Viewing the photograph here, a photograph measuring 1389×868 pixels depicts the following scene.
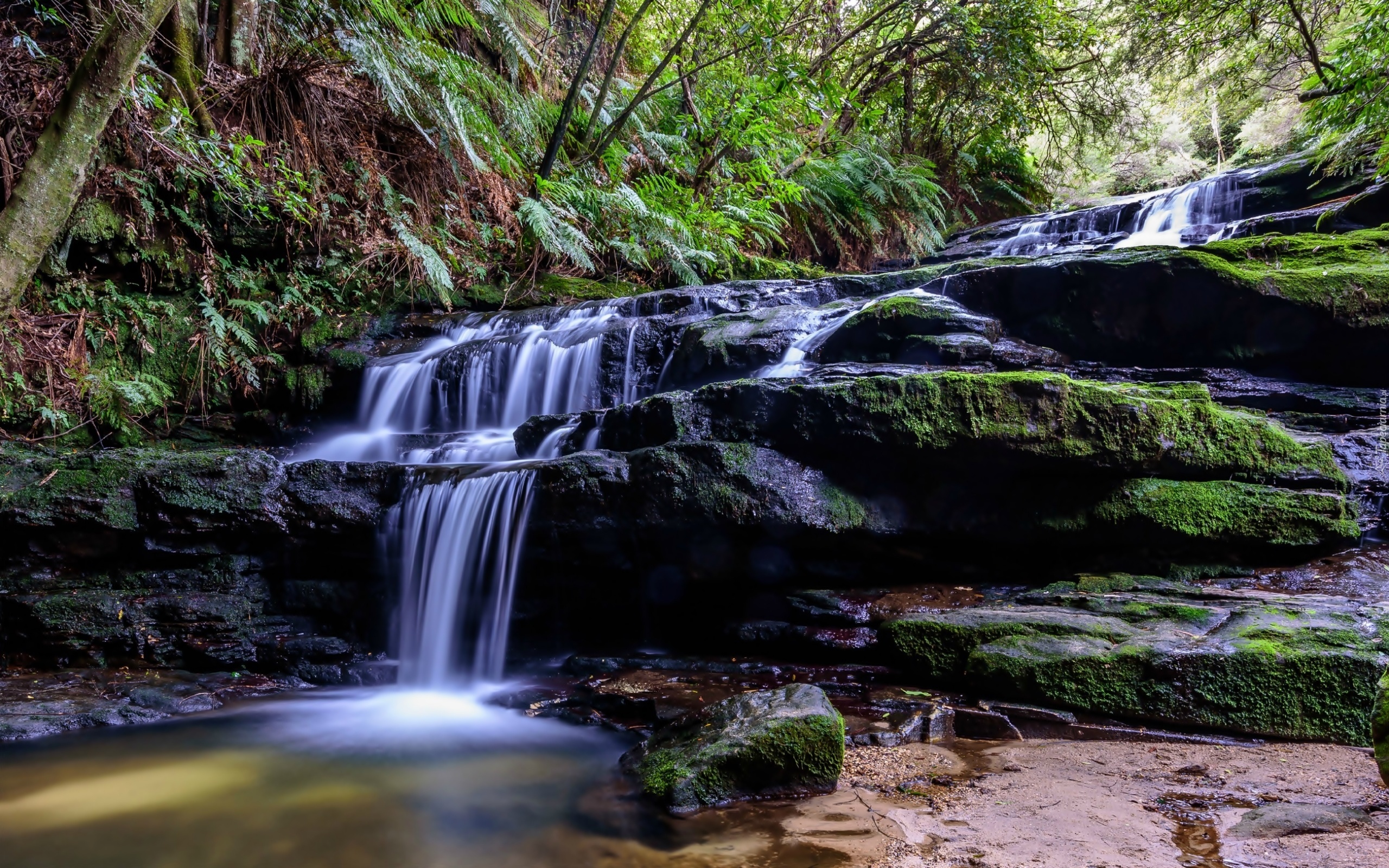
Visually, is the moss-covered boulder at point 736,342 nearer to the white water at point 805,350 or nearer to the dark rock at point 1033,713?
the white water at point 805,350

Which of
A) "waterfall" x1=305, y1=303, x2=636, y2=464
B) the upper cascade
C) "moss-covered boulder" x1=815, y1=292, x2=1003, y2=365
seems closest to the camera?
"moss-covered boulder" x1=815, y1=292, x2=1003, y2=365

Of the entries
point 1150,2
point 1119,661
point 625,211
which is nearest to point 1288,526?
point 1119,661

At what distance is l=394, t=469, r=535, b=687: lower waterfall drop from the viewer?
4625mm

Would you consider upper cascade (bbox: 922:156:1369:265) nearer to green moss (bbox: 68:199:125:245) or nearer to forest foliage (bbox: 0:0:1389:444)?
forest foliage (bbox: 0:0:1389:444)

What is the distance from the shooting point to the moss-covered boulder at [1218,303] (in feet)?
18.7

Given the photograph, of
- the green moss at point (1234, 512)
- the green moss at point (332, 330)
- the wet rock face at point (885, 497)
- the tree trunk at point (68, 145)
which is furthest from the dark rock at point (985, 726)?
the green moss at point (332, 330)

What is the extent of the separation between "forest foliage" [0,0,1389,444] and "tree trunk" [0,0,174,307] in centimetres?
20

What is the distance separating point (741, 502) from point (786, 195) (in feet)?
24.9

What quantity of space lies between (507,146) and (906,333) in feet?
19.4

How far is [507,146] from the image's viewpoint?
9227 millimetres

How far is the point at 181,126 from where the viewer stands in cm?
620

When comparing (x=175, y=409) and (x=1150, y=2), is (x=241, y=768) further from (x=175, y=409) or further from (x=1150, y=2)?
(x=1150, y=2)

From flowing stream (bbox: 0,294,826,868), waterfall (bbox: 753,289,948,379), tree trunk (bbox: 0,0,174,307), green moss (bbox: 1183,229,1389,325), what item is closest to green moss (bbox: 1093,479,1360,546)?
green moss (bbox: 1183,229,1389,325)

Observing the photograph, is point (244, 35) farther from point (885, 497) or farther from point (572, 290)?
point (885, 497)
